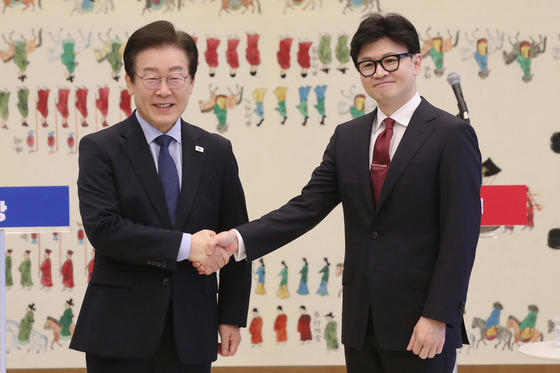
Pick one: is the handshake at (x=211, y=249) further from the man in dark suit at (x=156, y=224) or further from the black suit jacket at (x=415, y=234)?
the black suit jacket at (x=415, y=234)

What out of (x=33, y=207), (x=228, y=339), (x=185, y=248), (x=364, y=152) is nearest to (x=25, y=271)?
(x=33, y=207)

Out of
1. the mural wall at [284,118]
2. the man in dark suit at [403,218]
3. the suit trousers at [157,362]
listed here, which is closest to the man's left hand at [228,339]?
the suit trousers at [157,362]

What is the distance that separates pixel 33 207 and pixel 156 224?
937 millimetres

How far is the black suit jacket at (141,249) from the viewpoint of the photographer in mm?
2242

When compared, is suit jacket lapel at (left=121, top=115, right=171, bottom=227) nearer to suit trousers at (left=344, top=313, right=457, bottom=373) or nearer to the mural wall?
suit trousers at (left=344, top=313, right=457, bottom=373)

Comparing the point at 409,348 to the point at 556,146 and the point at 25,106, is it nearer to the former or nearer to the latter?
the point at 556,146

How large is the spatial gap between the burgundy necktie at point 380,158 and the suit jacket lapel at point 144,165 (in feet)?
2.16

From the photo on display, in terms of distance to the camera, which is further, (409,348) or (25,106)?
(25,106)

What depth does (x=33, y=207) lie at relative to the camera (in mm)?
3020

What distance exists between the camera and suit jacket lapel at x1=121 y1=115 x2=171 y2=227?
2.30 m

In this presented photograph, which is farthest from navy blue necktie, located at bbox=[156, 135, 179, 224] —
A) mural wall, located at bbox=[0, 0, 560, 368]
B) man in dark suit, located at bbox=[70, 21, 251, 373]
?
mural wall, located at bbox=[0, 0, 560, 368]

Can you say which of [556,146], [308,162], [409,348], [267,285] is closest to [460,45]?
[556,146]

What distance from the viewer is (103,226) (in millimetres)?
2256

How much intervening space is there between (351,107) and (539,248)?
1.48 meters
